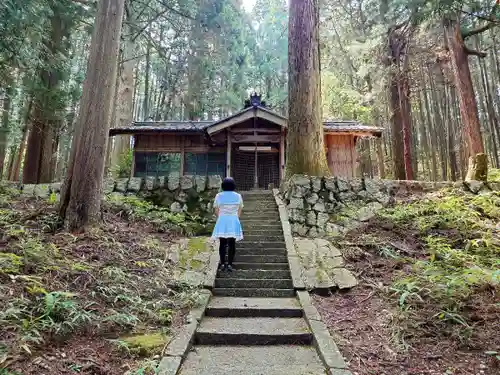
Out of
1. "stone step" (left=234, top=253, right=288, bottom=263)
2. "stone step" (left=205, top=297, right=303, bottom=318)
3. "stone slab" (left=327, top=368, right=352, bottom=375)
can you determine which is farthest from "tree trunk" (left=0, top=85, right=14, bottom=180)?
"stone slab" (left=327, top=368, right=352, bottom=375)

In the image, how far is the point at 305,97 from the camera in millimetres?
8266

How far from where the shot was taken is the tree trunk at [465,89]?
28.2 feet

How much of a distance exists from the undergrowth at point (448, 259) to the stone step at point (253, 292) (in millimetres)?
1493

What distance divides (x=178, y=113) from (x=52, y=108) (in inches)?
563

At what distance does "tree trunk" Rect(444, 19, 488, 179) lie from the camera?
8.59 m

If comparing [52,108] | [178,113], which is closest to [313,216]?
[52,108]

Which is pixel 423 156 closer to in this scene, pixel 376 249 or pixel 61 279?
pixel 376 249

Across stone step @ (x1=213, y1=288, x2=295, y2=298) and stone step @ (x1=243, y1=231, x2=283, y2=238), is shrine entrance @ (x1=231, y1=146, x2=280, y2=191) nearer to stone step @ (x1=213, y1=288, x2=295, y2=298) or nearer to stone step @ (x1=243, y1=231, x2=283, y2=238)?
stone step @ (x1=243, y1=231, x2=283, y2=238)

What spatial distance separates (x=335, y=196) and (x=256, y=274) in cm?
324

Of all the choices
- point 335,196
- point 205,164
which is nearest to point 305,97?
point 335,196

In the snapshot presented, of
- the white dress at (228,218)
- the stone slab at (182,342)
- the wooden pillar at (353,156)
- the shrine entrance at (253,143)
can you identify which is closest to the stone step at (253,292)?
the white dress at (228,218)

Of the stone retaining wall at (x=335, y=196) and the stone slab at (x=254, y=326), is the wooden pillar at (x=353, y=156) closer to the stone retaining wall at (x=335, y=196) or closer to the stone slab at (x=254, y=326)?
the stone retaining wall at (x=335, y=196)

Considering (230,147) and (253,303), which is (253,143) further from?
(253,303)

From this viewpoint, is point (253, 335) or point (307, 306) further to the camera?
point (307, 306)
